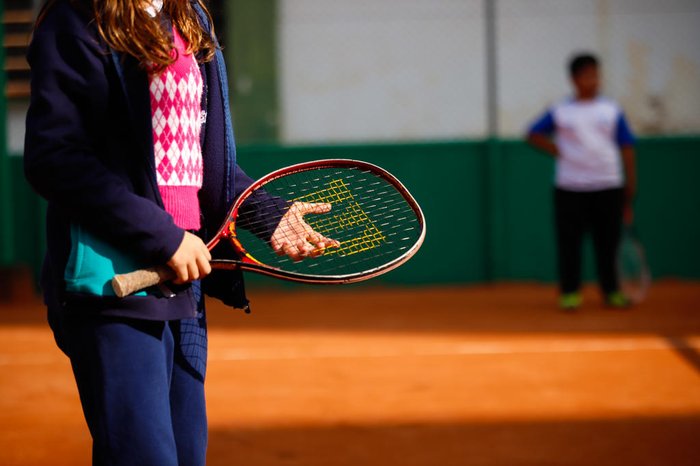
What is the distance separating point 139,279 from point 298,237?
42 cm

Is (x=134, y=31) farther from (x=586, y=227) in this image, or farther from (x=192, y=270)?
(x=586, y=227)

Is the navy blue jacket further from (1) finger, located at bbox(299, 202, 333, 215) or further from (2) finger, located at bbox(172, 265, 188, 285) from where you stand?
(1) finger, located at bbox(299, 202, 333, 215)

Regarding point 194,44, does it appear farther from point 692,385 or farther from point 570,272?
point 570,272

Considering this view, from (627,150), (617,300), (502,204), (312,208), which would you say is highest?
(312,208)

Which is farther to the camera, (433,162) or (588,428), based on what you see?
(433,162)

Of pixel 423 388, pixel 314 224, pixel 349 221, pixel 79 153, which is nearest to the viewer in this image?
pixel 79 153

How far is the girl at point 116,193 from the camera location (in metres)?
1.98

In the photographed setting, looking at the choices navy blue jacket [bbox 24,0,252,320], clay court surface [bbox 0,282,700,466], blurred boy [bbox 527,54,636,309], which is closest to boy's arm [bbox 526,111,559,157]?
blurred boy [bbox 527,54,636,309]

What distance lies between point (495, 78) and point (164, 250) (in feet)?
28.3

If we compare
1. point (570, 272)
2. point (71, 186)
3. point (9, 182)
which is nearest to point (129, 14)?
point (71, 186)

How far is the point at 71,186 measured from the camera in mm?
1970

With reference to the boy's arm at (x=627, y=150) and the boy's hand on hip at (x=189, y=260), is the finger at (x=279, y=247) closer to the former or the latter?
the boy's hand on hip at (x=189, y=260)

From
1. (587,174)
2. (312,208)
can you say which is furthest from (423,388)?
(587,174)

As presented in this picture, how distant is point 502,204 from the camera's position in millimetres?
10203
